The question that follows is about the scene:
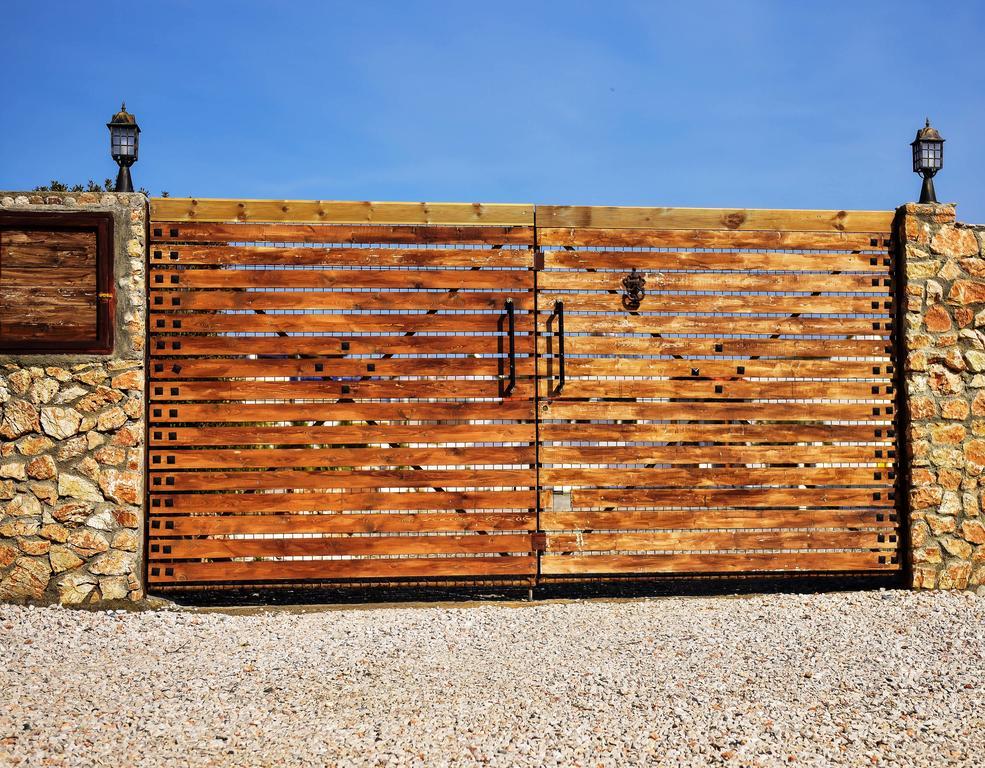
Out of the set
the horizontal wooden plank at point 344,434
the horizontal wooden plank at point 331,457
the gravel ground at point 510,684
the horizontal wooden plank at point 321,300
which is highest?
the horizontal wooden plank at point 321,300

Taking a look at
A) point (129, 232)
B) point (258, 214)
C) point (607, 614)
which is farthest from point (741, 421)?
point (129, 232)

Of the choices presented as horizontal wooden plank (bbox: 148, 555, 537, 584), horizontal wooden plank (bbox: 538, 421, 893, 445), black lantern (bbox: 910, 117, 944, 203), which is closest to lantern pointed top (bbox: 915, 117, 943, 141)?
black lantern (bbox: 910, 117, 944, 203)

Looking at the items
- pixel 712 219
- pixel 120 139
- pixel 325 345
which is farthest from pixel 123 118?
pixel 712 219

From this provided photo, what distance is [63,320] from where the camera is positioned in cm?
663

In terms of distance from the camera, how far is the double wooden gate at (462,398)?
21.9 feet

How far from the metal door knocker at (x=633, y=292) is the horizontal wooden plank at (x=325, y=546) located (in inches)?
87.2

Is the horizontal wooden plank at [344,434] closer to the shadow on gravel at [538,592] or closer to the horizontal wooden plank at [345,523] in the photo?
the horizontal wooden plank at [345,523]

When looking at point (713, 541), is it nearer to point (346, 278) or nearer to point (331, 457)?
point (331, 457)

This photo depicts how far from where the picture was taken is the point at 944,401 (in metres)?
7.10

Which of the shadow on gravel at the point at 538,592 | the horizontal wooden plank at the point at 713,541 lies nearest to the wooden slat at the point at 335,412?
the horizontal wooden plank at the point at 713,541

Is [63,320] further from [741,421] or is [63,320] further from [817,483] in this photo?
[817,483]

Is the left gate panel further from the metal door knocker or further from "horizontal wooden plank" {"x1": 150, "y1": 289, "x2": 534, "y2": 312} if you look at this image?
the metal door knocker

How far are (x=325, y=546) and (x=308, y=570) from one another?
0.23 meters

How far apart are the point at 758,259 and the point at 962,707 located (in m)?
3.72
